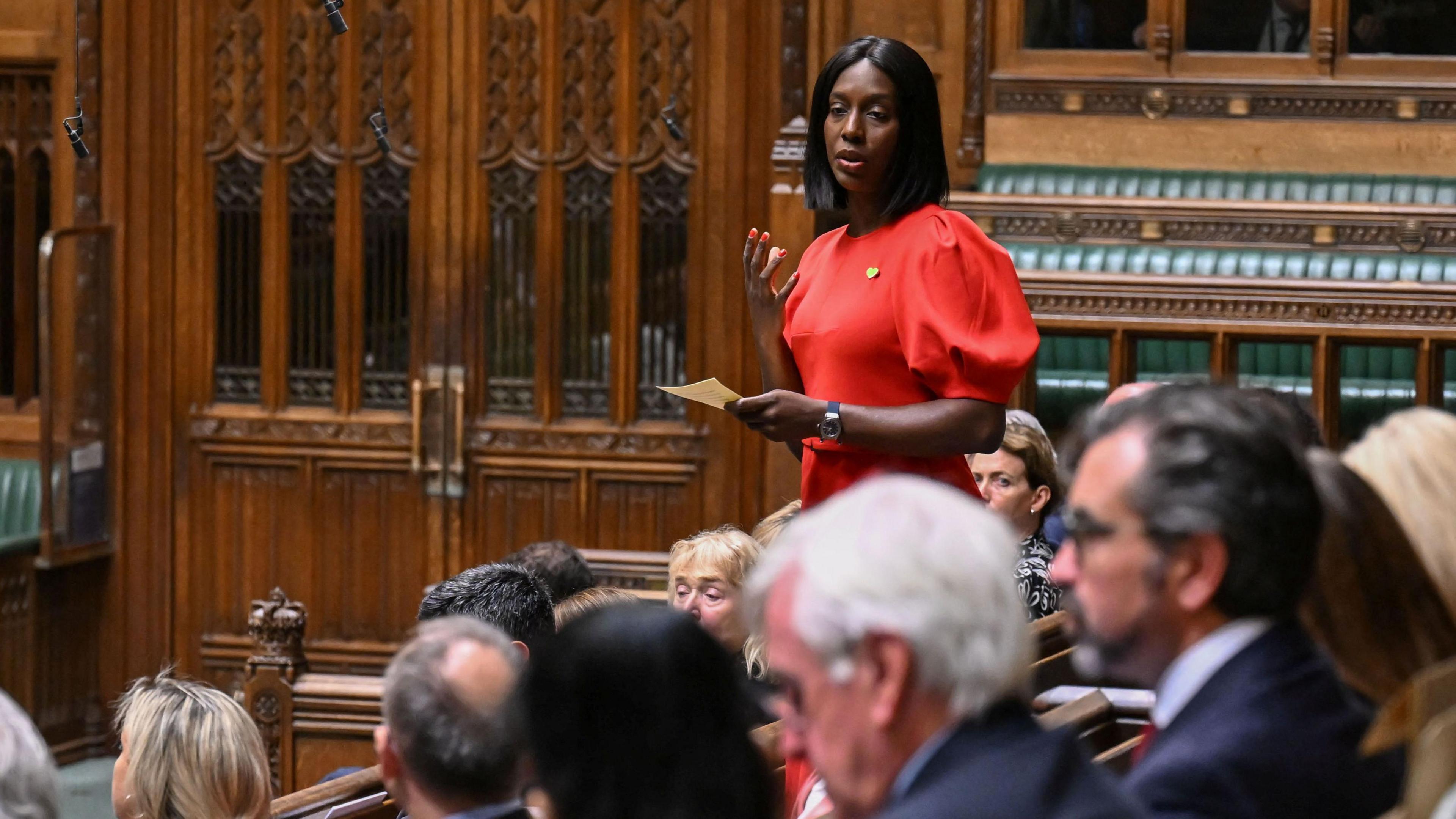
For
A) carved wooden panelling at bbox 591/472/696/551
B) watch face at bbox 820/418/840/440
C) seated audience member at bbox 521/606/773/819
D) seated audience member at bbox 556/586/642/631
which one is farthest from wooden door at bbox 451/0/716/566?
seated audience member at bbox 521/606/773/819

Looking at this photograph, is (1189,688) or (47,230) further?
(47,230)

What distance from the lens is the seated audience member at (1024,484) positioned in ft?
13.1

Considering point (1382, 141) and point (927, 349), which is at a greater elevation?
point (1382, 141)

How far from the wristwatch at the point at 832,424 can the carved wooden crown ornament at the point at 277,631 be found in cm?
293

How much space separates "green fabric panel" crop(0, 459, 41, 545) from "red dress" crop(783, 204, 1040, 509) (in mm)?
5187

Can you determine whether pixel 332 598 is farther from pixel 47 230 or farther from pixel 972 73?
pixel 972 73

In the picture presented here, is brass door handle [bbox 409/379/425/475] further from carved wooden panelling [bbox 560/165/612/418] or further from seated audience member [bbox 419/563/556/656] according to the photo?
seated audience member [bbox 419/563/556/656]

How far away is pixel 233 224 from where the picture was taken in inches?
287

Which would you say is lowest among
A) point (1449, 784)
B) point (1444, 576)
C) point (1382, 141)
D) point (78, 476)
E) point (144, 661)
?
point (144, 661)

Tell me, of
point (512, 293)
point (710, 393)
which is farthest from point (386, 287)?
point (710, 393)

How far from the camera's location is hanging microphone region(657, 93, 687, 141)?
6.88m

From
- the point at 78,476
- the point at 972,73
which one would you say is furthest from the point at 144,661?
the point at 972,73

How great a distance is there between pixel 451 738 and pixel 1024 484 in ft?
8.14

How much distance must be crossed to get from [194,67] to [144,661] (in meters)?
2.27
